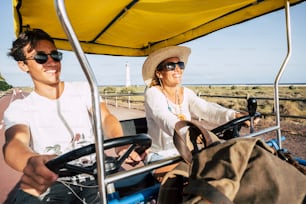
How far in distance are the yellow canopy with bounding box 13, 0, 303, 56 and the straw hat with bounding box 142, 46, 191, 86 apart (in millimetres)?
287

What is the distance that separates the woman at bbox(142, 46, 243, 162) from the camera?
2424mm

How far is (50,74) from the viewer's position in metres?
1.94

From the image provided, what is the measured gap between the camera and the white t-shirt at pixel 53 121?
6.13 feet

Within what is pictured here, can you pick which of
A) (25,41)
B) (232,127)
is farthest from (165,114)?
(25,41)

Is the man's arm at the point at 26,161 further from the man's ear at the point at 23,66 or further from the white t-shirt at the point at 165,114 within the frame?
the white t-shirt at the point at 165,114

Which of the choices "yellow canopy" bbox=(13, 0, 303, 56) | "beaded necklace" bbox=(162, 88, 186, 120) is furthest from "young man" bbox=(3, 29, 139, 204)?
"beaded necklace" bbox=(162, 88, 186, 120)

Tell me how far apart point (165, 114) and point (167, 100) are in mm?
490

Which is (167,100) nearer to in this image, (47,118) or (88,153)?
(47,118)

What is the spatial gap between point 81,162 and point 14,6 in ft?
3.53

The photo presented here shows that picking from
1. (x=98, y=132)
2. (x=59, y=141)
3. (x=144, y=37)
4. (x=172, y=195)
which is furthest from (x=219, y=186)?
(x=144, y=37)

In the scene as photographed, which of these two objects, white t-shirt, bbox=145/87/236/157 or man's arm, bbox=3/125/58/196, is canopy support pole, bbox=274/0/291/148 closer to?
Answer: white t-shirt, bbox=145/87/236/157

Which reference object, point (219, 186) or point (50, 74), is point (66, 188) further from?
point (219, 186)

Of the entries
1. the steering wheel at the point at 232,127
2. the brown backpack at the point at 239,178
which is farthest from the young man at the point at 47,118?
the brown backpack at the point at 239,178

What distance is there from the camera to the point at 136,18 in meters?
2.44
